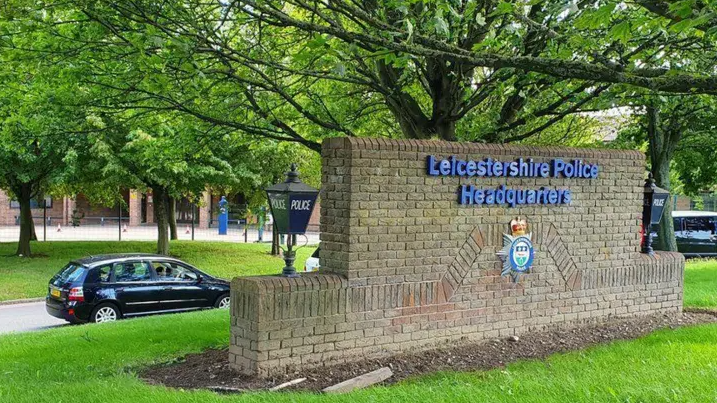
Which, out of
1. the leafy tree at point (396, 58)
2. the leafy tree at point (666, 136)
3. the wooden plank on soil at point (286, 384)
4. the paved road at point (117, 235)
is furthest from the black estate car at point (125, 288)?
the paved road at point (117, 235)

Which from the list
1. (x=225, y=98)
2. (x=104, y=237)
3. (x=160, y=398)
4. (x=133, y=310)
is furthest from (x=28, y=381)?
(x=104, y=237)

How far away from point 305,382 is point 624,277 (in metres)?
5.57

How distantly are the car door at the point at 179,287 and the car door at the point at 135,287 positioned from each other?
18 cm

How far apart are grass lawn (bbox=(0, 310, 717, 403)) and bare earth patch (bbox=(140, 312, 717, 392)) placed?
1.04ft

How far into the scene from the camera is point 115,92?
11.0m

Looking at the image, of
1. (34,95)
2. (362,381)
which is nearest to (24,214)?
(34,95)

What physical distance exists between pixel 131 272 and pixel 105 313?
967mm

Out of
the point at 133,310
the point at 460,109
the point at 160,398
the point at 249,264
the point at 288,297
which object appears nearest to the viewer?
the point at 160,398

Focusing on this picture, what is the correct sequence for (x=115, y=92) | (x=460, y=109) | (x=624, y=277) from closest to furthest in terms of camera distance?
(x=624, y=277) < (x=115, y=92) < (x=460, y=109)

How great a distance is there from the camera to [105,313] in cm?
1378

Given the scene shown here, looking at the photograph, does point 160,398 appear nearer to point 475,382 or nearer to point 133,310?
point 475,382

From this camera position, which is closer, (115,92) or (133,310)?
(115,92)

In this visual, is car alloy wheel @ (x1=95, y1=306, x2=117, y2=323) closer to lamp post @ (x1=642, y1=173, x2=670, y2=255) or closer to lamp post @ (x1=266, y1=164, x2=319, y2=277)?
lamp post @ (x1=266, y1=164, x2=319, y2=277)

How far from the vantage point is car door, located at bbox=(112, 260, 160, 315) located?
13969mm
